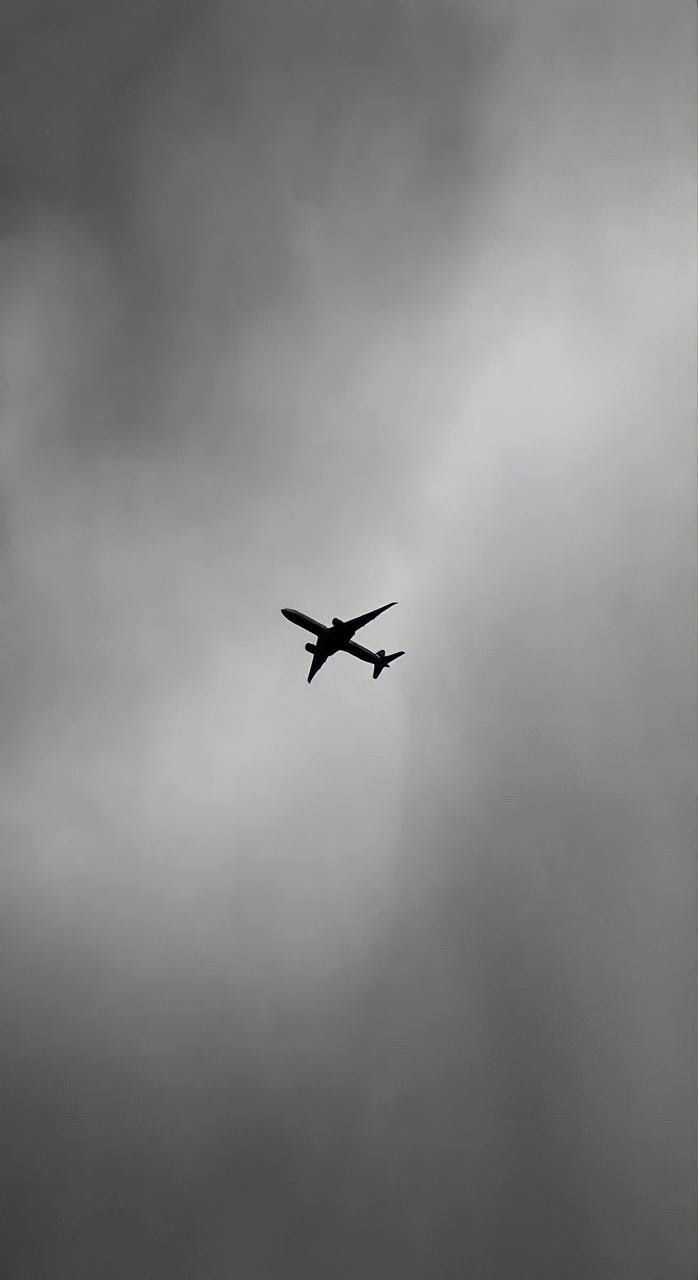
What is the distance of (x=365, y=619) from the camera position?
170500 millimetres

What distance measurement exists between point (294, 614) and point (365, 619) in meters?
14.7

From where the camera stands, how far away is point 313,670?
18112cm

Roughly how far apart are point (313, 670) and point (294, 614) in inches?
526

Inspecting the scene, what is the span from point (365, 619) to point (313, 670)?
18.1 meters

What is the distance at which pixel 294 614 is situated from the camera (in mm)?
174875
